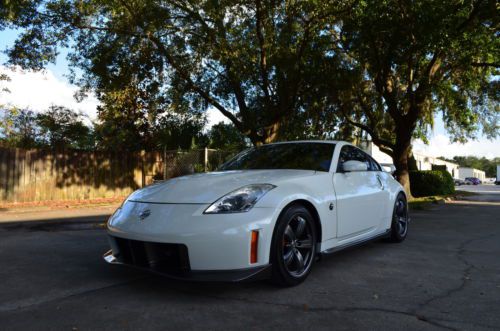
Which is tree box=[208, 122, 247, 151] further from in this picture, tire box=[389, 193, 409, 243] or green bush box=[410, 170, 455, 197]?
tire box=[389, 193, 409, 243]

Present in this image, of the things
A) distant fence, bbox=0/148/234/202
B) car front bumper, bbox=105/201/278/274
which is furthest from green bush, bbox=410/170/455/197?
car front bumper, bbox=105/201/278/274

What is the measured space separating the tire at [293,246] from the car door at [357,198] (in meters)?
0.58

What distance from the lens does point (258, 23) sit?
39.0ft

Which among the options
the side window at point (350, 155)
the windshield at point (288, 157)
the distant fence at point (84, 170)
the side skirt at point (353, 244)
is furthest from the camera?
the distant fence at point (84, 170)

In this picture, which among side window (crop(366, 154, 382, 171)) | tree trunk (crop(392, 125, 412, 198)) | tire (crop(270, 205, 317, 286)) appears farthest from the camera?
tree trunk (crop(392, 125, 412, 198))

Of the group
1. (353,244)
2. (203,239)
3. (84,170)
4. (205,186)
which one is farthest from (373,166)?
(84,170)

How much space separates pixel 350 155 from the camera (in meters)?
5.65

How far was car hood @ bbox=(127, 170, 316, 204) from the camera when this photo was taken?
12.8ft

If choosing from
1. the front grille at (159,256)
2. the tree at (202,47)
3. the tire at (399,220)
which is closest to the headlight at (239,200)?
the front grille at (159,256)

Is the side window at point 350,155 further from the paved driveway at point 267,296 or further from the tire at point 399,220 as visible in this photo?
the paved driveway at point 267,296

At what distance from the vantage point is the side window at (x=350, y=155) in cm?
533

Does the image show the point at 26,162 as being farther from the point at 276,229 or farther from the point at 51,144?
the point at 276,229

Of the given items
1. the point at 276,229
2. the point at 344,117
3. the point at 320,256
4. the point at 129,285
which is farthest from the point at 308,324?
the point at 344,117

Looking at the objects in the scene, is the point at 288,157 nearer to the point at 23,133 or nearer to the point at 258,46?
the point at 258,46
